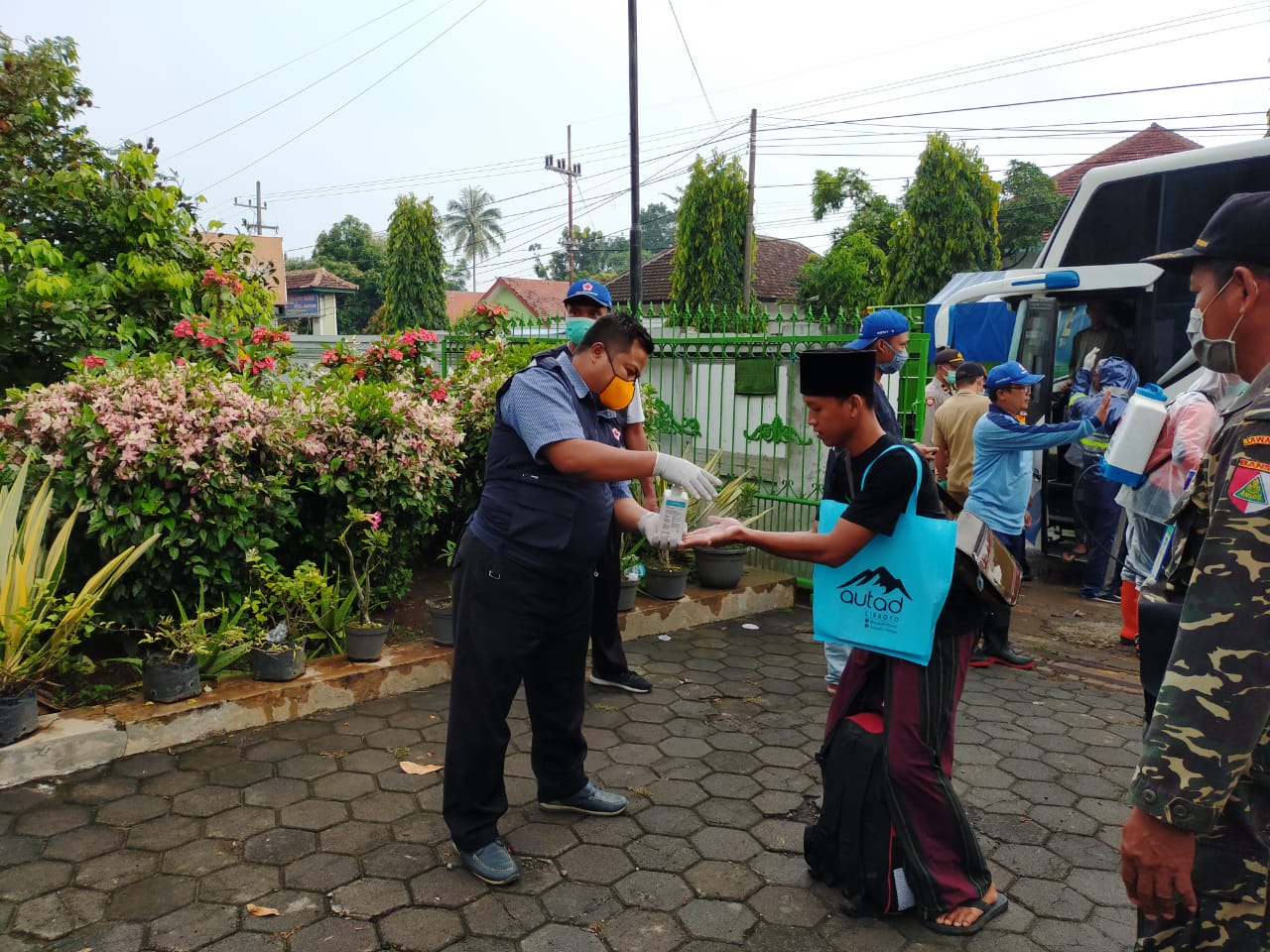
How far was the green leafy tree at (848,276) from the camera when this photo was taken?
23.3 metres

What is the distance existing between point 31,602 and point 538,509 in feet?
8.04

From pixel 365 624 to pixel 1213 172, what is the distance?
288 inches

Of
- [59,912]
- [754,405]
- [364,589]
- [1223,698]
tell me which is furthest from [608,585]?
[1223,698]

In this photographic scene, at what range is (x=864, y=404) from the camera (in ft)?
8.52

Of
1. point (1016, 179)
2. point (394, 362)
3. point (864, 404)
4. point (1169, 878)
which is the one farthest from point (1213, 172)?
point (1016, 179)

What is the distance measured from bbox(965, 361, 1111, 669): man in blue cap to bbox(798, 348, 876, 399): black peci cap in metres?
3.02

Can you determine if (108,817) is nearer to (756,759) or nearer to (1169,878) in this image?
(756,759)

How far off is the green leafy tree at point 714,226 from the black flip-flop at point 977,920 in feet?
63.8

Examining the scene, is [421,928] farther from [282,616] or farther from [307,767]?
[282,616]

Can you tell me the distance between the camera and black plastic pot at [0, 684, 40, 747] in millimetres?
3400

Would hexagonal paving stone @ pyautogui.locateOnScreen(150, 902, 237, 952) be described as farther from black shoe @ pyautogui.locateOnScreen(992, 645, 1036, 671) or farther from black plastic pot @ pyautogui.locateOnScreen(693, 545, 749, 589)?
black shoe @ pyautogui.locateOnScreen(992, 645, 1036, 671)

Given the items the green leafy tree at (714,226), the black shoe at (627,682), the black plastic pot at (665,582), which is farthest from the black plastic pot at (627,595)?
the green leafy tree at (714,226)

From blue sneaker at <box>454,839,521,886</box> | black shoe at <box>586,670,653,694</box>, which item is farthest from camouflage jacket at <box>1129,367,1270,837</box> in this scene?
black shoe at <box>586,670,653,694</box>

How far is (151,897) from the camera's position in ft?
8.95
